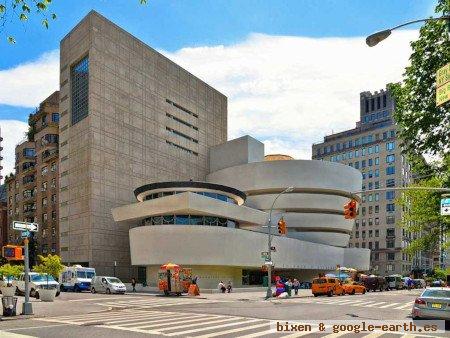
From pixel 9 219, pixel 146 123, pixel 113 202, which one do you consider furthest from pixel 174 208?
pixel 9 219

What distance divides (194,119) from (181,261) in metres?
45.4

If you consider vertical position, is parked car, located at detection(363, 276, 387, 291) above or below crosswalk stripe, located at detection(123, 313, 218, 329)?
below

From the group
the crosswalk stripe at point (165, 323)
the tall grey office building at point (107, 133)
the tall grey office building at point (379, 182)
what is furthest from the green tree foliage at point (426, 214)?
the tall grey office building at point (379, 182)

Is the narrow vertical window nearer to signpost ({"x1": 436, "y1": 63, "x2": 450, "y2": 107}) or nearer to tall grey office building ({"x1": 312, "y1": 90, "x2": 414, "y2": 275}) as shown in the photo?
signpost ({"x1": 436, "y1": 63, "x2": 450, "y2": 107})

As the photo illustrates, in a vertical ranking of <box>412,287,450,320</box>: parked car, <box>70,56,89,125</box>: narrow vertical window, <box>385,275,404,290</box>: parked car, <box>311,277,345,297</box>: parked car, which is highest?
<box>70,56,89,125</box>: narrow vertical window

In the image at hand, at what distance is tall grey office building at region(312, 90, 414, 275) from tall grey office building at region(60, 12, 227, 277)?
63815mm

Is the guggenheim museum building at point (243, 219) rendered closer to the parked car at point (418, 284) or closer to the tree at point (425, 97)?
the parked car at point (418, 284)

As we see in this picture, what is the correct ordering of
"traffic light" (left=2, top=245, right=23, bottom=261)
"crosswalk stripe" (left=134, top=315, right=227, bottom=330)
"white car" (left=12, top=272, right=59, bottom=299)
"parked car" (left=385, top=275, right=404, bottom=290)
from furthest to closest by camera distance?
"parked car" (left=385, top=275, right=404, bottom=290), "white car" (left=12, top=272, right=59, bottom=299), "traffic light" (left=2, top=245, right=23, bottom=261), "crosswalk stripe" (left=134, top=315, right=227, bottom=330)

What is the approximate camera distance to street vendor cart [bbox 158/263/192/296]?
45.5m

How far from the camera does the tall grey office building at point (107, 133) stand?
75.9m

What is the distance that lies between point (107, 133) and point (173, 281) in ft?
129

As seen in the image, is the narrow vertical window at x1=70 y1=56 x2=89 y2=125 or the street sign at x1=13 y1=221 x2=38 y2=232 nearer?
the street sign at x1=13 y1=221 x2=38 y2=232

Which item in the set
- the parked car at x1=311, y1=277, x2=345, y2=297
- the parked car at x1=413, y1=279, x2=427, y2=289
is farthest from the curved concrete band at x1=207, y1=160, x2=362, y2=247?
the parked car at x1=311, y1=277, x2=345, y2=297

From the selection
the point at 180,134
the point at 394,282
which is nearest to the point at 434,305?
the point at 394,282
